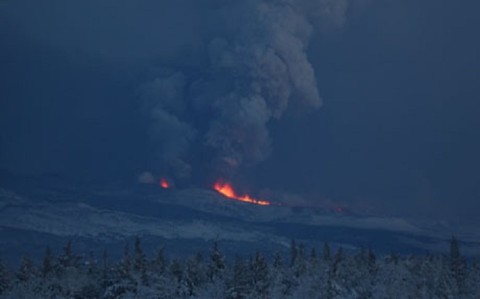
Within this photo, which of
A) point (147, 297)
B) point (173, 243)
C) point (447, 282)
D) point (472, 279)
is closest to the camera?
point (147, 297)

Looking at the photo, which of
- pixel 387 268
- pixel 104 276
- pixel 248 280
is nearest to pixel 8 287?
pixel 104 276

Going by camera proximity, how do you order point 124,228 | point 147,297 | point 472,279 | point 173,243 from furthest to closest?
point 124,228 < point 173,243 < point 472,279 < point 147,297

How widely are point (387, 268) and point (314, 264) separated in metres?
7.65

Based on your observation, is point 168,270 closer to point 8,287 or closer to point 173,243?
point 8,287

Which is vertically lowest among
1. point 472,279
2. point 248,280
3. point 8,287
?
point 8,287

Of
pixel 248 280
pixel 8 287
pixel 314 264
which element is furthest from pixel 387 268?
pixel 8 287

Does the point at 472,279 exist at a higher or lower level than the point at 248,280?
higher

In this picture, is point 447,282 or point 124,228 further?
point 124,228

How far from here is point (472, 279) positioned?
2483 inches

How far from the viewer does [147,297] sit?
51.5m

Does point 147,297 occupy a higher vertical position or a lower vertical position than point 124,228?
lower

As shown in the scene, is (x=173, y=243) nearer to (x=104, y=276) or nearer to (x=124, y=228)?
(x=124, y=228)

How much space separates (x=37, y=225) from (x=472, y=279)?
142592 millimetres

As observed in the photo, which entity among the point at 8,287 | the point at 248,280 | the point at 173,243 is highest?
the point at 173,243
